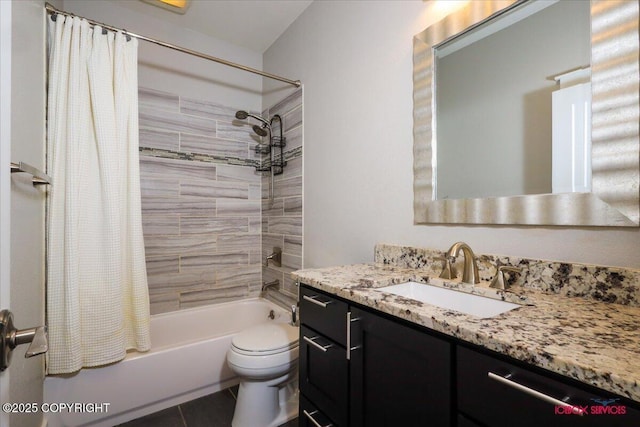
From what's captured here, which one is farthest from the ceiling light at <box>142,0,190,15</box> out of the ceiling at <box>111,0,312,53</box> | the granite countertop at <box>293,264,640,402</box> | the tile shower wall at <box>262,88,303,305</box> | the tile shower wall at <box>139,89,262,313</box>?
the granite countertop at <box>293,264,640,402</box>

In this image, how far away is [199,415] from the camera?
1.69 m

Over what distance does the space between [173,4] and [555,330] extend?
2.65 meters

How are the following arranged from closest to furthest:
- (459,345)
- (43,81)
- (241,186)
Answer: (459,345) < (43,81) < (241,186)

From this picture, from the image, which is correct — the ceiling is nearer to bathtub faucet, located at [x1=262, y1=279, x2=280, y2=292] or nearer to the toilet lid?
bathtub faucet, located at [x1=262, y1=279, x2=280, y2=292]

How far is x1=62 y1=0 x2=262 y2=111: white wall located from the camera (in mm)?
2041

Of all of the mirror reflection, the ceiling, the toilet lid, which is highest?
the ceiling

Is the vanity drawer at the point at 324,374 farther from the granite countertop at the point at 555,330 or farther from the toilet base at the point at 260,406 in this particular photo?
the toilet base at the point at 260,406

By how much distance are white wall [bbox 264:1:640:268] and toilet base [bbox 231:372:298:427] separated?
77 cm

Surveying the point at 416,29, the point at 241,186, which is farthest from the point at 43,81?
the point at 416,29

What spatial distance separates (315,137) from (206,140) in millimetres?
997

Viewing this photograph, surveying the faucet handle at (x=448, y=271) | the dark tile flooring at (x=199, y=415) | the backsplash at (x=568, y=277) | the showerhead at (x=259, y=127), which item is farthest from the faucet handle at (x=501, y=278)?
the showerhead at (x=259, y=127)

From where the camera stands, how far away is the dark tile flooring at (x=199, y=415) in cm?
162

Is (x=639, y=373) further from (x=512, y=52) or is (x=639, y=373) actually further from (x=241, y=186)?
(x=241, y=186)

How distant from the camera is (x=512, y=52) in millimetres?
1096
